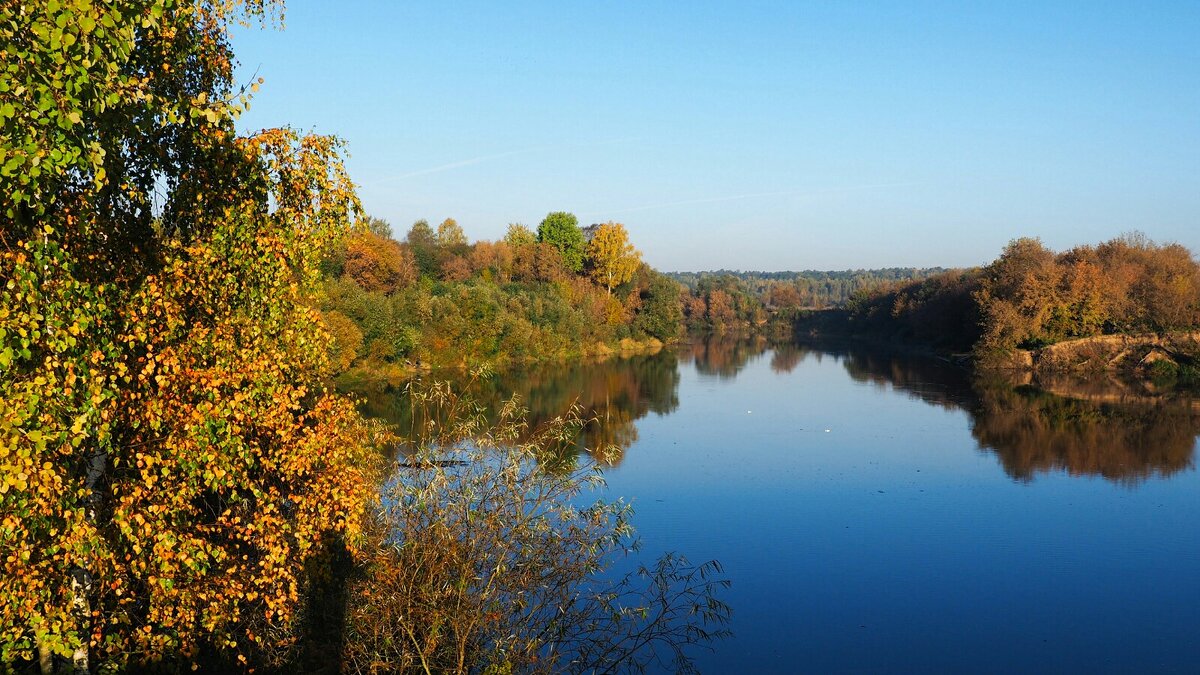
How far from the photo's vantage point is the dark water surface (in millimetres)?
11578

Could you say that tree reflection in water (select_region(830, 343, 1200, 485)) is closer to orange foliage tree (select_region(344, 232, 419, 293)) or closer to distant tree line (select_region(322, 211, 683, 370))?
distant tree line (select_region(322, 211, 683, 370))

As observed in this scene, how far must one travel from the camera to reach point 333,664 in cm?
782

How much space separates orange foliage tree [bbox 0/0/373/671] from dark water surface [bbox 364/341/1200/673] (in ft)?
16.9

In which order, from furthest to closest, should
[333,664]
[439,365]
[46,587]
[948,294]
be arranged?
[948,294]
[439,365]
[333,664]
[46,587]

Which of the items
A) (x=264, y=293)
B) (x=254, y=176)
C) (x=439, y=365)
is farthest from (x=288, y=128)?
(x=439, y=365)

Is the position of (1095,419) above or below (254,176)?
below

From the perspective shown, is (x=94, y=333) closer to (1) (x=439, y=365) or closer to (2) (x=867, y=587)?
(2) (x=867, y=587)

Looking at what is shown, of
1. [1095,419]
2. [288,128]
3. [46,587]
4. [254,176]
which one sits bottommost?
[1095,419]

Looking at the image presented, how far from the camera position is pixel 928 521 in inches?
672

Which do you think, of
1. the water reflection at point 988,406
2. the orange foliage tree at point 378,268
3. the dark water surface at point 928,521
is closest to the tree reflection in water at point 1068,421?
the water reflection at point 988,406

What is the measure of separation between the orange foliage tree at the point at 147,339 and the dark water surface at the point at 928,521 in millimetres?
5137

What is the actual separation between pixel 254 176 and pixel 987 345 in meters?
46.5

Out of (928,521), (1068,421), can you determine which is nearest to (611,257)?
(1068,421)

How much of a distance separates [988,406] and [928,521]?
687 inches
